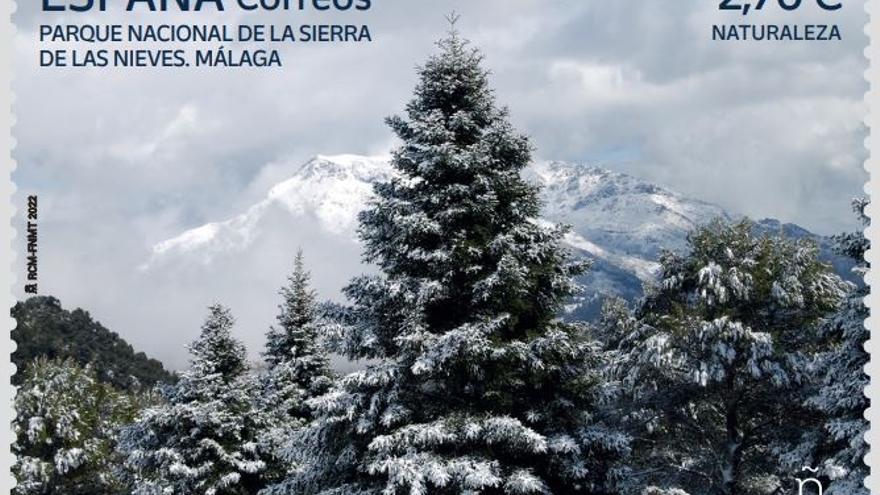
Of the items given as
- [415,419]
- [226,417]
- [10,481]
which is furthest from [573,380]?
[226,417]

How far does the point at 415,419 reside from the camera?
18.6 m

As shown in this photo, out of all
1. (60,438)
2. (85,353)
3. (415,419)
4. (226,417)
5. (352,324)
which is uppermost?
(352,324)

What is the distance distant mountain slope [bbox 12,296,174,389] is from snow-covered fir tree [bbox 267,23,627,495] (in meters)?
98.6

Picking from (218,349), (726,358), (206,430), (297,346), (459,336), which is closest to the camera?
(459,336)

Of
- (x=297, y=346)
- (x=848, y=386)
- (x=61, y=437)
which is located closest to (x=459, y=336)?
(x=848, y=386)

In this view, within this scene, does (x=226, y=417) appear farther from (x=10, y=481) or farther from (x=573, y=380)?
(x=10, y=481)

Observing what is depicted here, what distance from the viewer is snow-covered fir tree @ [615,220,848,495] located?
2152 cm

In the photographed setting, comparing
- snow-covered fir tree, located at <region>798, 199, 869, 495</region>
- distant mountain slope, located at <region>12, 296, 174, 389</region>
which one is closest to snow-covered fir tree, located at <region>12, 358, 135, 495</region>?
snow-covered fir tree, located at <region>798, 199, 869, 495</region>

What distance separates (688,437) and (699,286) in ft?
13.0

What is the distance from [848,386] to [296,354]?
900 inches

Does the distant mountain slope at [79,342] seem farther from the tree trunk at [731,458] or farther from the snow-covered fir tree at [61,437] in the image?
the tree trunk at [731,458]

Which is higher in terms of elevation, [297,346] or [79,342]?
[297,346]

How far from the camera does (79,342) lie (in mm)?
131375

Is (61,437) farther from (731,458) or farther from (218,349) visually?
(731,458)
